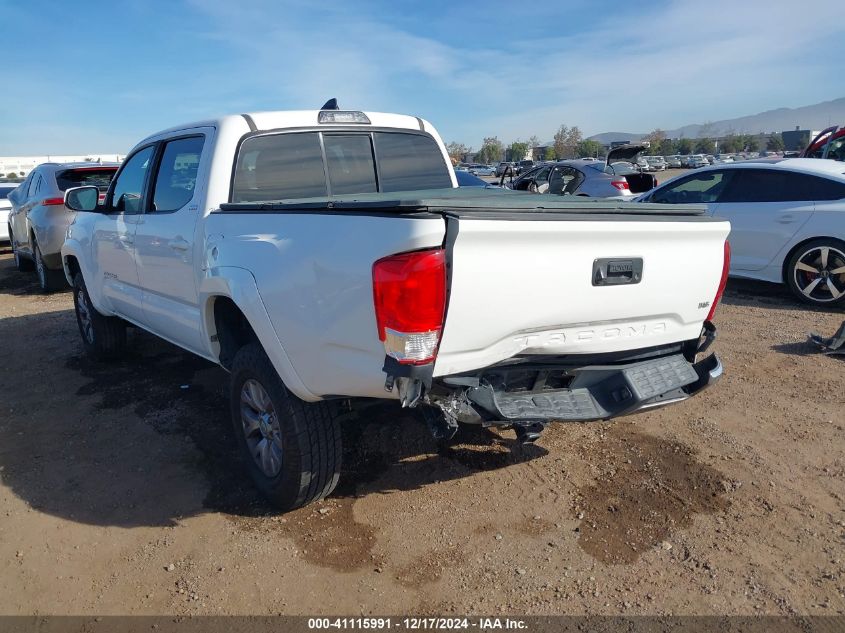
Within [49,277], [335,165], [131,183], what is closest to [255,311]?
[335,165]

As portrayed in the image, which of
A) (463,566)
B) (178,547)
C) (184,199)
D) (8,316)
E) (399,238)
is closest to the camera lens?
(399,238)

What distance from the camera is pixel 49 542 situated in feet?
10.6

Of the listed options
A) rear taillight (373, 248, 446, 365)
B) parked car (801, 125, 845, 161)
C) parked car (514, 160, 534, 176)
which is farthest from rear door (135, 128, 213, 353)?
parked car (801, 125, 845, 161)

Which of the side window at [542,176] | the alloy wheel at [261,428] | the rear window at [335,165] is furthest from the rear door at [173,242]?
the side window at [542,176]

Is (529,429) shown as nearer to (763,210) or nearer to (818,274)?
(818,274)

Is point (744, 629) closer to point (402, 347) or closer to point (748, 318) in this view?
point (402, 347)

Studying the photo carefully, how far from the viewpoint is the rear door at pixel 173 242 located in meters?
3.83

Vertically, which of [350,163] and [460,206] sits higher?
[350,163]

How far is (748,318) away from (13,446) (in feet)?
22.0

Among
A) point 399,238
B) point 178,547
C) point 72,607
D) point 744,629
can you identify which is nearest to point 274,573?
point 178,547

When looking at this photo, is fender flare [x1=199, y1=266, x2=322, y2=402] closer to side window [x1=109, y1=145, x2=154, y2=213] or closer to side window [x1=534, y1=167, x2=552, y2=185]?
side window [x1=109, y1=145, x2=154, y2=213]

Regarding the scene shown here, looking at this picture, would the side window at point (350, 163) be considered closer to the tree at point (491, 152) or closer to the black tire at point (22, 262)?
the black tire at point (22, 262)

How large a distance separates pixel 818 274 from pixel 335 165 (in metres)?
5.66

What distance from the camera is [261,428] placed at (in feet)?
11.3
